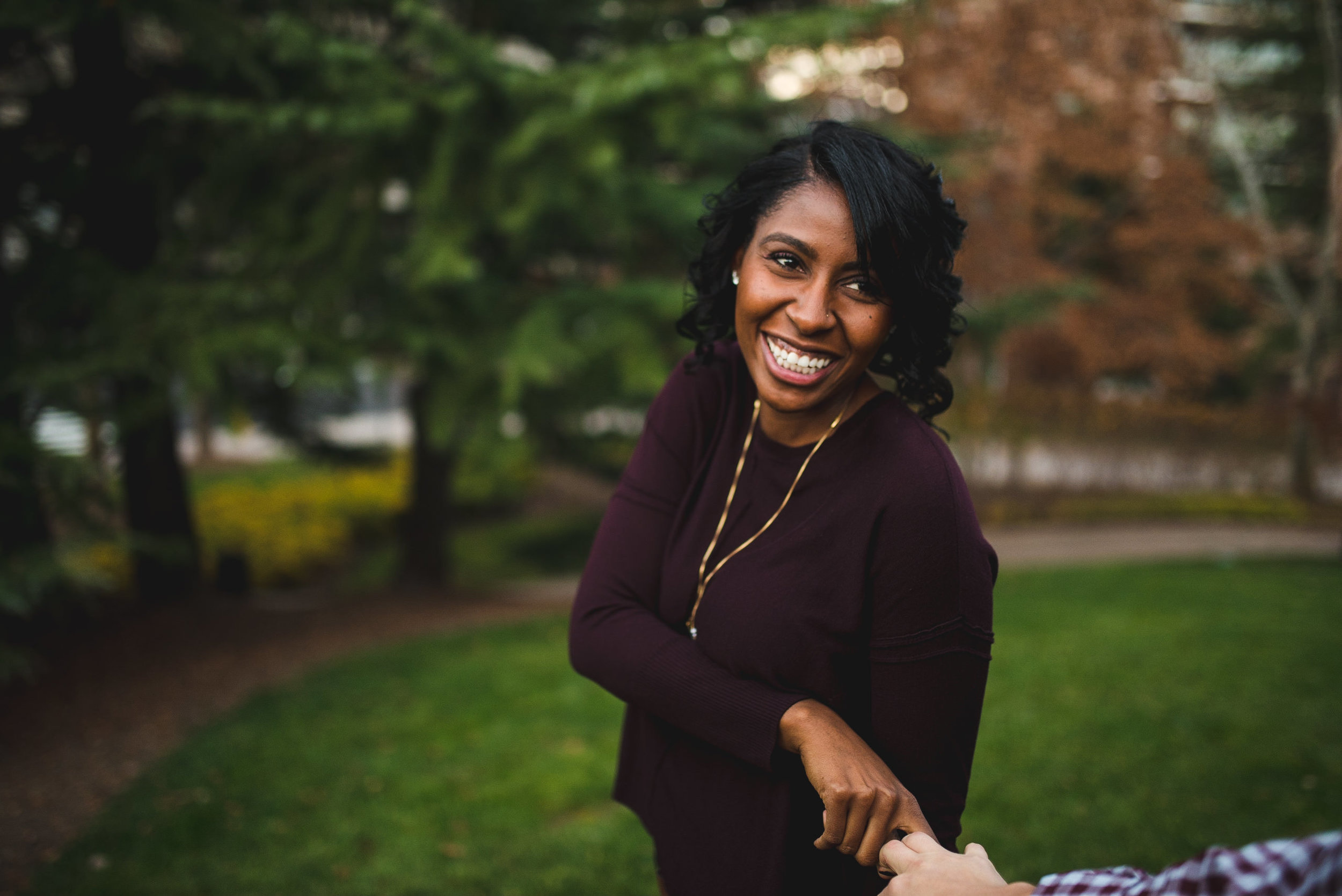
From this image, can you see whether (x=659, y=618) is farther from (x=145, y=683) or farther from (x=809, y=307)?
(x=145, y=683)

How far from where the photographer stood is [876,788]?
51.4 inches

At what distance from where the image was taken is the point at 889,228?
1.41m

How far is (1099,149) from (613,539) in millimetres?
11944

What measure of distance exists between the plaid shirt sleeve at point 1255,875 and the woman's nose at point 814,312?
85 centimetres

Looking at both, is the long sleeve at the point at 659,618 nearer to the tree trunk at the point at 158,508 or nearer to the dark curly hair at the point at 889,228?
the dark curly hair at the point at 889,228

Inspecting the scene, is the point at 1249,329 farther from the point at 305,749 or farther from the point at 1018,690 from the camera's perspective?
the point at 305,749

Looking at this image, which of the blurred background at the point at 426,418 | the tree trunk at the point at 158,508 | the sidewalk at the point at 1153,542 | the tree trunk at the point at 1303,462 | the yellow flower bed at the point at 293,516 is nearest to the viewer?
the blurred background at the point at 426,418

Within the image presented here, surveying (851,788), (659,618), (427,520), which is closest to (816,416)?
(659,618)

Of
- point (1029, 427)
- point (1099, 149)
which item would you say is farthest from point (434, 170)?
point (1029, 427)

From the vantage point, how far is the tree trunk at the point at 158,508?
22.5 ft

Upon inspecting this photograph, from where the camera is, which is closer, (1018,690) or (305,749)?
(305,749)

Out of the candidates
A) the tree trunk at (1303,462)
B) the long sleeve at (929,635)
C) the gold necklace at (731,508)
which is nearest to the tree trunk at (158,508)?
the gold necklace at (731,508)

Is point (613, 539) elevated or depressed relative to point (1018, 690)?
elevated

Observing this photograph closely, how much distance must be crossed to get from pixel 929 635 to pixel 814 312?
1.77 ft
